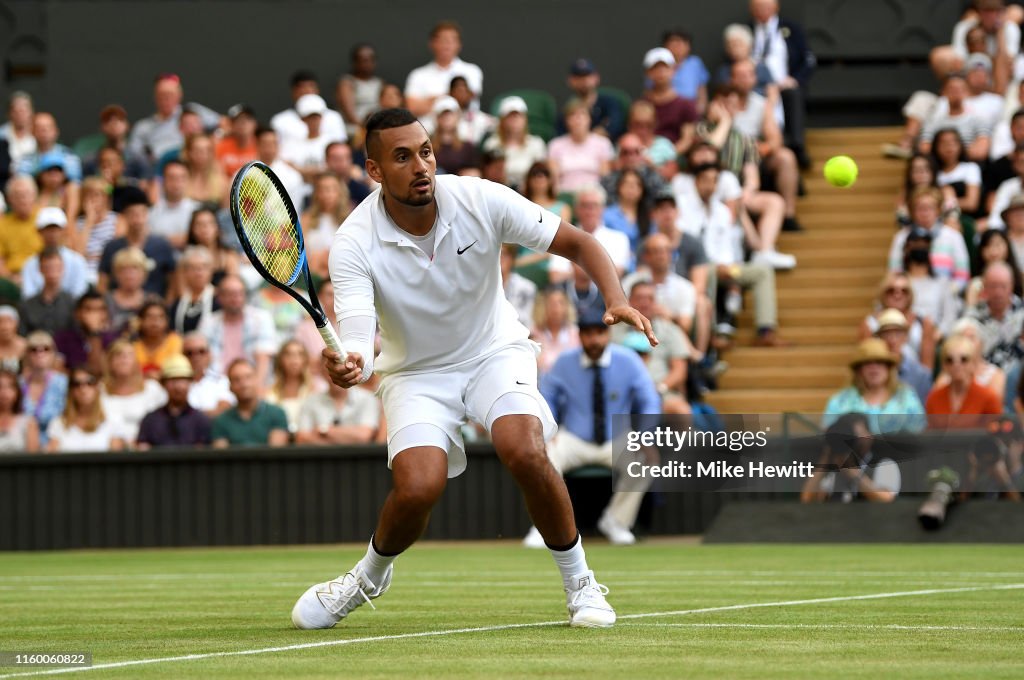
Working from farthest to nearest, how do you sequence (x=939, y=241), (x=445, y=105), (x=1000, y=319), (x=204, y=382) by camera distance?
1. (x=445, y=105)
2. (x=939, y=241)
3. (x=204, y=382)
4. (x=1000, y=319)

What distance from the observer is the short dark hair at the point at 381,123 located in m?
6.51

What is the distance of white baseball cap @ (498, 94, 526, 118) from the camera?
55.3ft

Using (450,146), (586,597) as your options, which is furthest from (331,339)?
(450,146)

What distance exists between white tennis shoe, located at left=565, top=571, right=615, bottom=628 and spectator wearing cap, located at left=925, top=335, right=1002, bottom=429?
632 cm

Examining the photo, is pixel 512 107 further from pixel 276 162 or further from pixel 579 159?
pixel 276 162

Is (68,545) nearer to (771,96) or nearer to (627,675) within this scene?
(771,96)

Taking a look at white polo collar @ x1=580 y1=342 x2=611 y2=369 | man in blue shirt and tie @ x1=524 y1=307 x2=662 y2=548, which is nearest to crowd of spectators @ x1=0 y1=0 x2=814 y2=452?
man in blue shirt and tie @ x1=524 y1=307 x2=662 y2=548

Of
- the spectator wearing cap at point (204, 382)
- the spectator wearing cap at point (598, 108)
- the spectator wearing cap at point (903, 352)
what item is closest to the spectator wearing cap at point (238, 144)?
the spectator wearing cap at point (204, 382)

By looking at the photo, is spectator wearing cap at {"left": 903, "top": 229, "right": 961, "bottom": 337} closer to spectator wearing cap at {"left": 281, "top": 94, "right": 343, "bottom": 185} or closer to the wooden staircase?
the wooden staircase

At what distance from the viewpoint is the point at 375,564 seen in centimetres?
674

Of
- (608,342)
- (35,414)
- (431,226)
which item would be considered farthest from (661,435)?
(431,226)

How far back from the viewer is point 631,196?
1598 centimetres

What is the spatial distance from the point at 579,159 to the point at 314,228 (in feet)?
8.69

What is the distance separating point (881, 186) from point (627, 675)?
13858 mm
